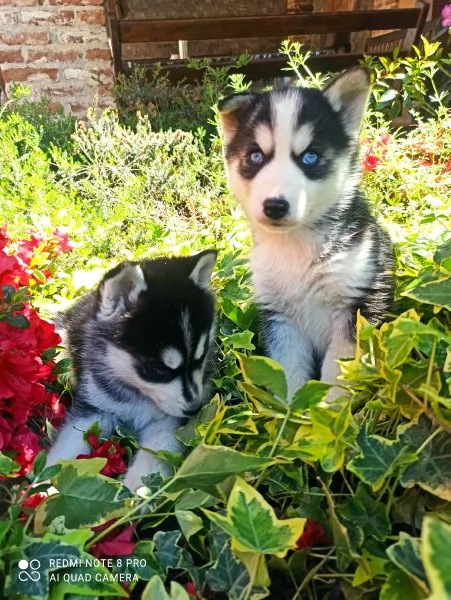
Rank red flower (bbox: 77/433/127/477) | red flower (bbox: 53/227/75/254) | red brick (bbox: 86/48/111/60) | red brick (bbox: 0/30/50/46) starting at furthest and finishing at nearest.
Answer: red brick (bbox: 86/48/111/60) < red brick (bbox: 0/30/50/46) < red flower (bbox: 53/227/75/254) < red flower (bbox: 77/433/127/477)

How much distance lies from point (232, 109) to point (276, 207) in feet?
2.08

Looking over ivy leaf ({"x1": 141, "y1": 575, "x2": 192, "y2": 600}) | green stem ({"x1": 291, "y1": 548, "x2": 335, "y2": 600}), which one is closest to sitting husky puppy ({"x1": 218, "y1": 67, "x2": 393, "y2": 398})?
green stem ({"x1": 291, "y1": 548, "x2": 335, "y2": 600})

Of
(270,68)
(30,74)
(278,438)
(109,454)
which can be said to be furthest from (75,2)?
(278,438)

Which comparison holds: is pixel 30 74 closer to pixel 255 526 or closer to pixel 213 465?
pixel 213 465

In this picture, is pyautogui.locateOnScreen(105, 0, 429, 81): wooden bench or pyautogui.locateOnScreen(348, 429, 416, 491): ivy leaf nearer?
pyautogui.locateOnScreen(348, 429, 416, 491): ivy leaf

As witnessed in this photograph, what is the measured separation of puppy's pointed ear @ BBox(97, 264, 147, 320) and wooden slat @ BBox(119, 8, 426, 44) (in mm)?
5014

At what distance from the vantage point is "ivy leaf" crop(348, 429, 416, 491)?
3.45 ft

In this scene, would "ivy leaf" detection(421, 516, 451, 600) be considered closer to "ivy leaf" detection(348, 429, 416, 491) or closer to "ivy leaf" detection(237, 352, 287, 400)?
"ivy leaf" detection(348, 429, 416, 491)

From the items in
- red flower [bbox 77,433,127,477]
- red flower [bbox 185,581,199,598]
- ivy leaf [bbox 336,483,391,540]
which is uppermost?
ivy leaf [bbox 336,483,391,540]

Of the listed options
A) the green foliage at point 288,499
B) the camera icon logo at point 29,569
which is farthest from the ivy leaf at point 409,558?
the camera icon logo at point 29,569

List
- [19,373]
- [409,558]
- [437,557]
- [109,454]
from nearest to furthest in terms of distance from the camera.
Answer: [437,557] → [409,558] → [19,373] → [109,454]

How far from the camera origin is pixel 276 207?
179 centimetres

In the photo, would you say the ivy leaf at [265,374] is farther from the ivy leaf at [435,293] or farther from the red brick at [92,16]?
the red brick at [92,16]

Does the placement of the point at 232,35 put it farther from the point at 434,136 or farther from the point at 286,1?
the point at 286,1
